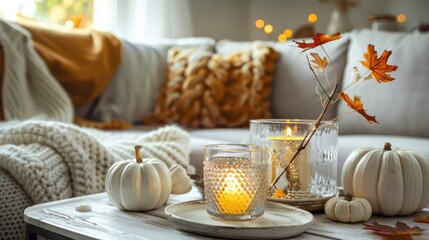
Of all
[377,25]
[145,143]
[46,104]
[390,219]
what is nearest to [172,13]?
[377,25]

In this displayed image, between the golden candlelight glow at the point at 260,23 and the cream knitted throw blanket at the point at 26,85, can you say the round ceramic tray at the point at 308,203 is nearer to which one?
the cream knitted throw blanket at the point at 26,85

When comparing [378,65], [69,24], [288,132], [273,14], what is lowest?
[288,132]

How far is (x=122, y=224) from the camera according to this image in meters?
0.95

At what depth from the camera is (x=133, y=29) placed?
3.43 meters

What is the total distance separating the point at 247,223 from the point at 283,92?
158 cm

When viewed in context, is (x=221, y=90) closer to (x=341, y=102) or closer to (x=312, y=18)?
(x=341, y=102)

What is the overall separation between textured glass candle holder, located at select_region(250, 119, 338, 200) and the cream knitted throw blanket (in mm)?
1195

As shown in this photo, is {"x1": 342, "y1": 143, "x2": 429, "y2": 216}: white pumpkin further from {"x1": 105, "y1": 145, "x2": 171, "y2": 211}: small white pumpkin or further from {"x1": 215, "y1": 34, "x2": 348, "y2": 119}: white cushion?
{"x1": 215, "y1": 34, "x2": 348, "y2": 119}: white cushion

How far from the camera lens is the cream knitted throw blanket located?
209 cm

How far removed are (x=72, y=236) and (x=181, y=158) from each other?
69 centimetres

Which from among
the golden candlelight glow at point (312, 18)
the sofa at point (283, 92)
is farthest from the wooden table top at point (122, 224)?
the golden candlelight glow at point (312, 18)

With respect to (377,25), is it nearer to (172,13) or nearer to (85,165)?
(172,13)

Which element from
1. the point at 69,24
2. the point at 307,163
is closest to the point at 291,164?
the point at 307,163

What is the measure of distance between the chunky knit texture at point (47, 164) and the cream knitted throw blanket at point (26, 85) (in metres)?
0.61
